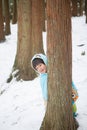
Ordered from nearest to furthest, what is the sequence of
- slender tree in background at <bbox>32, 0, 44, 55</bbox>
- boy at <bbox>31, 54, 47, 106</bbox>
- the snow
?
boy at <bbox>31, 54, 47, 106</bbox> < the snow < slender tree in background at <bbox>32, 0, 44, 55</bbox>

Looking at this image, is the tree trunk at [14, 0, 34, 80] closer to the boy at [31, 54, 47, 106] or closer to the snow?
the snow

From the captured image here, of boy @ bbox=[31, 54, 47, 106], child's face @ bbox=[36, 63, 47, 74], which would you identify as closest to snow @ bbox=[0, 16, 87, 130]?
boy @ bbox=[31, 54, 47, 106]

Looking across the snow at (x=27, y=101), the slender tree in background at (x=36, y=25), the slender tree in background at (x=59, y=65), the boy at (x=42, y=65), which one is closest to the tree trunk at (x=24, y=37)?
the slender tree in background at (x=36, y=25)

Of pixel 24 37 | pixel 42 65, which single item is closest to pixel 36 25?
pixel 24 37

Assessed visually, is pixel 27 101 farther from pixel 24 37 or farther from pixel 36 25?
pixel 36 25

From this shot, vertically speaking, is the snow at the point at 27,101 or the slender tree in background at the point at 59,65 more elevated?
the slender tree in background at the point at 59,65

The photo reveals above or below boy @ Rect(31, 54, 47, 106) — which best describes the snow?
below

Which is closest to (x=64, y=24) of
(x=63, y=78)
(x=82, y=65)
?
(x=63, y=78)

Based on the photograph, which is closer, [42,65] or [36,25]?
[42,65]

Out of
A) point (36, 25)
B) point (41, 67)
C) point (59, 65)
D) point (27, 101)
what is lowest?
point (27, 101)

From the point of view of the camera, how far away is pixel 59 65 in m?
3.85

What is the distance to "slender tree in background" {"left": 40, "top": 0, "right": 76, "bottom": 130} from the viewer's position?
12.1 ft

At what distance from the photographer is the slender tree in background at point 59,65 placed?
12.1 feet

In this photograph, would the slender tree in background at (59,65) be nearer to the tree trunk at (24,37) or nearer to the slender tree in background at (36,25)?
the tree trunk at (24,37)
